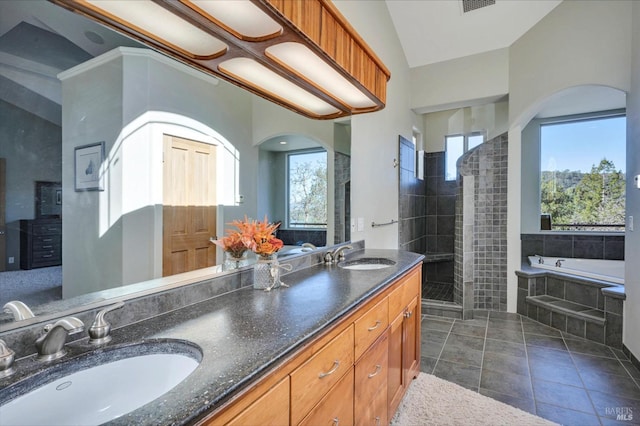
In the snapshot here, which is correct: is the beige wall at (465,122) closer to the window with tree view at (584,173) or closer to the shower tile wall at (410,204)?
the shower tile wall at (410,204)

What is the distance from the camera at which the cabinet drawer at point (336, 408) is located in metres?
1.07

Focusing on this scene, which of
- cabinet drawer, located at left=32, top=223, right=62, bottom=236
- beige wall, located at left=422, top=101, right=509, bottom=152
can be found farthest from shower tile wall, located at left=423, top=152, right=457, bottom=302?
cabinet drawer, located at left=32, top=223, right=62, bottom=236

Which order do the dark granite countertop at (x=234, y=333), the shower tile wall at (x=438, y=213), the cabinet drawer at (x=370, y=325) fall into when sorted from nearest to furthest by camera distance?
the dark granite countertop at (x=234, y=333), the cabinet drawer at (x=370, y=325), the shower tile wall at (x=438, y=213)

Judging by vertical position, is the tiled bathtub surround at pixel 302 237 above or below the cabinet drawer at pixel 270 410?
above

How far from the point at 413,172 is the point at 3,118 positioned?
14.9 feet

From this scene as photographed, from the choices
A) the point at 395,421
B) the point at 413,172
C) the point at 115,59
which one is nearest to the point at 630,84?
the point at 413,172

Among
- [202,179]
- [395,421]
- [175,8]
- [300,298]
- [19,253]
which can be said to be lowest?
[395,421]

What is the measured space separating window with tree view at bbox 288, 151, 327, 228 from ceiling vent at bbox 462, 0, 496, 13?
8.71 feet

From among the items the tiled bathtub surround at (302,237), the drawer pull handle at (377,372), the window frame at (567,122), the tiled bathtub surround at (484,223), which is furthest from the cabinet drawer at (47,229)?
the window frame at (567,122)

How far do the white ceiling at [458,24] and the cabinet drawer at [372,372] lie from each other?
11.7 ft

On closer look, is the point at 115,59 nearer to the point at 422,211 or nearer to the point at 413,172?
the point at 413,172

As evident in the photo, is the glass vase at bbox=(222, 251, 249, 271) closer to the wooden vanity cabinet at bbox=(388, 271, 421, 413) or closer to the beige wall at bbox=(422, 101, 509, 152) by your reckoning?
the wooden vanity cabinet at bbox=(388, 271, 421, 413)

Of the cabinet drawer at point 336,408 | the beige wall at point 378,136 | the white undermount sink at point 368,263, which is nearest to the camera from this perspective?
the cabinet drawer at point 336,408

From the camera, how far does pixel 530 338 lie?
3174 mm
